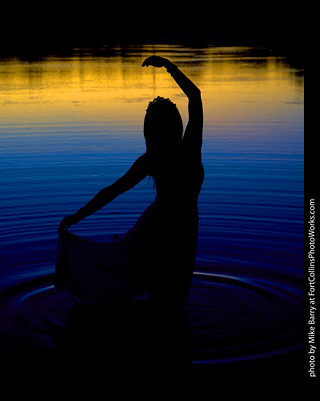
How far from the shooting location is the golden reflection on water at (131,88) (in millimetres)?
20547

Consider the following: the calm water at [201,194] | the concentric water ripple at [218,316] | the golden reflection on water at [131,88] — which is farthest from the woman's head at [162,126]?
the golden reflection on water at [131,88]

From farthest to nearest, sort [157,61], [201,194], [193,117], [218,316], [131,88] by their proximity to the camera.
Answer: [131,88], [201,194], [218,316], [157,61], [193,117]

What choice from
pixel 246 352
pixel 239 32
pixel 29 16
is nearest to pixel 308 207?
pixel 246 352

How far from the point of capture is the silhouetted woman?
6.40 metres

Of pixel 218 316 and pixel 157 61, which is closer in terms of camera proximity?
pixel 157 61

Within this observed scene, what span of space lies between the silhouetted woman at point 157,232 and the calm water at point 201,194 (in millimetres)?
218

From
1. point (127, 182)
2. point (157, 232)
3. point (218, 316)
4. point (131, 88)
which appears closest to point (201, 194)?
point (218, 316)

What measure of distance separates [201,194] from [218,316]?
17.3ft

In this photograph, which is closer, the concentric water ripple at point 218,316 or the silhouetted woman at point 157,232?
the silhouetted woman at point 157,232

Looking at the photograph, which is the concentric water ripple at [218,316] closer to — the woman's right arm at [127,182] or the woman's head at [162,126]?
the woman's right arm at [127,182]

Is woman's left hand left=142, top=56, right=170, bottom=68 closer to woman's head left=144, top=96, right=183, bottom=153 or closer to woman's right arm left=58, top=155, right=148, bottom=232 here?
woman's head left=144, top=96, right=183, bottom=153

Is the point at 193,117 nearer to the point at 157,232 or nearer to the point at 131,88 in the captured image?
the point at 157,232

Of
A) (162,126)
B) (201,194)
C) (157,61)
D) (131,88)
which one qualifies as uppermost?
(131,88)

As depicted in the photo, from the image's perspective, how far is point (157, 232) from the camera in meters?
6.80
